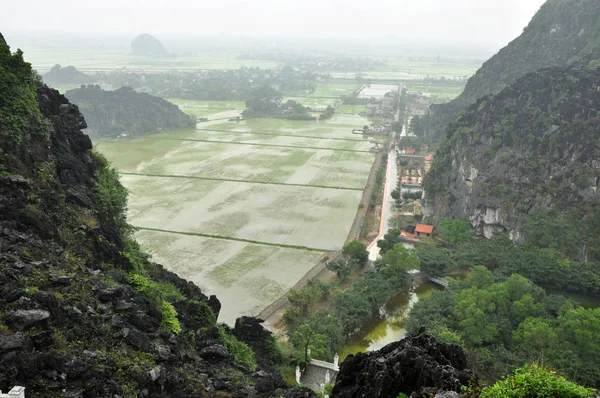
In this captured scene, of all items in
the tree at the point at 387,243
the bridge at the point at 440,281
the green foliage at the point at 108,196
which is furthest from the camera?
the tree at the point at 387,243

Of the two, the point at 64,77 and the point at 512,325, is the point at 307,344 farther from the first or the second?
the point at 64,77

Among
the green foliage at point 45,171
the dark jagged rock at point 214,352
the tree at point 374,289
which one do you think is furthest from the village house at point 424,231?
the green foliage at point 45,171

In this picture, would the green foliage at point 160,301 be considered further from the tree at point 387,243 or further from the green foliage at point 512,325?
the tree at point 387,243

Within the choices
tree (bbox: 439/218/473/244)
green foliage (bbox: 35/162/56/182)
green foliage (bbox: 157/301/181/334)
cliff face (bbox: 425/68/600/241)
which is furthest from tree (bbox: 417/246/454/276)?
green foliage (bbox: 35/162/56/182)

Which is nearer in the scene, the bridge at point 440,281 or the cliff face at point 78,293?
the cliff face at point 78,293

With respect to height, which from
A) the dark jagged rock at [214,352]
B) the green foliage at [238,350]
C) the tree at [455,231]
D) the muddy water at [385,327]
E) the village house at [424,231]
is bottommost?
the muddy water at [385,327]

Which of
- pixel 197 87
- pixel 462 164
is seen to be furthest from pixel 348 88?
pixel 462 164
